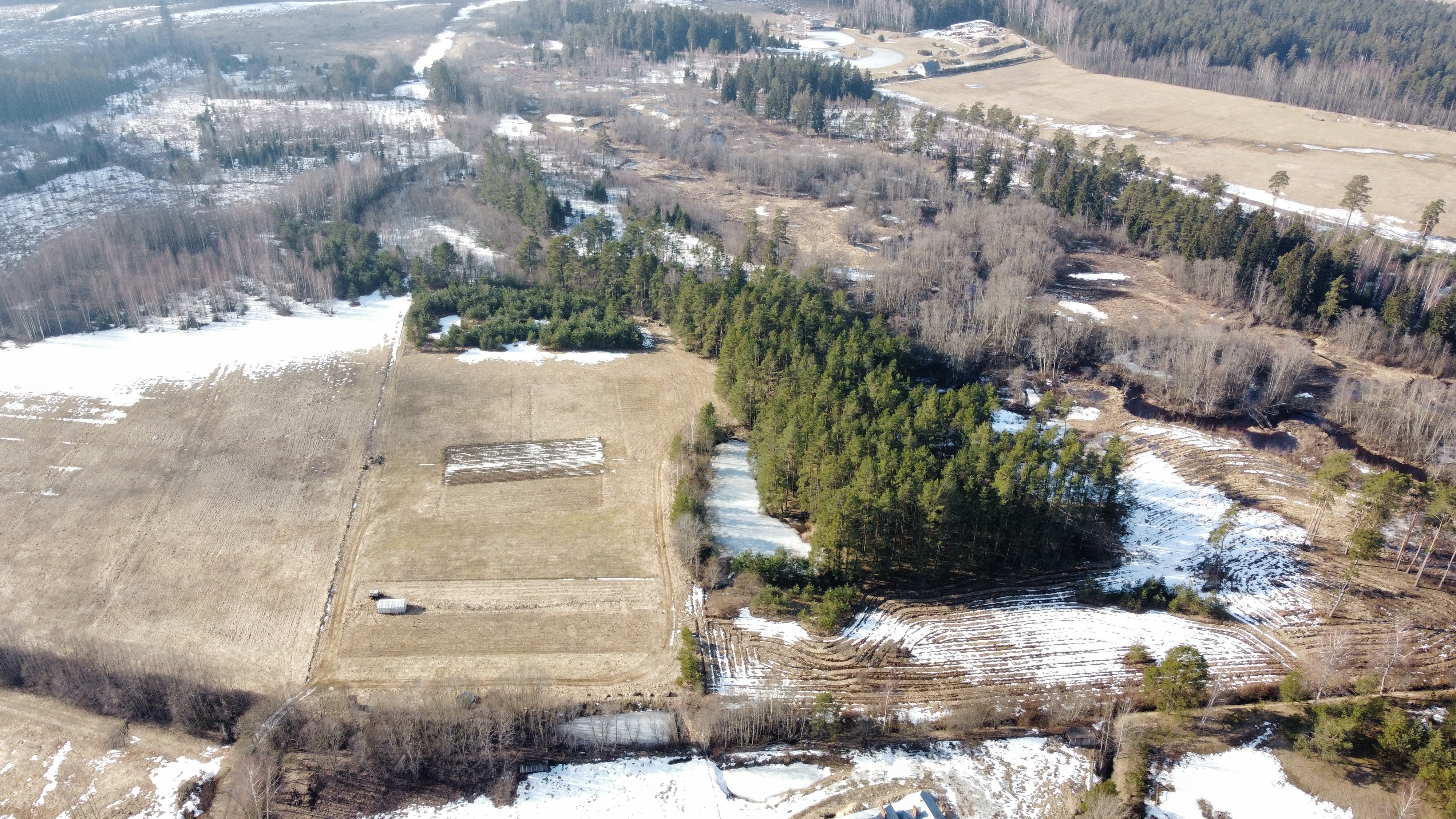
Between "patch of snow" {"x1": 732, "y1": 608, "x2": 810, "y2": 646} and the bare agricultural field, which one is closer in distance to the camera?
"patch of snow" {"x1": 732, "y1": 608, "x2": 810, "y2": 646}

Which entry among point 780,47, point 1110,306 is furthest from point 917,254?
point 780,47

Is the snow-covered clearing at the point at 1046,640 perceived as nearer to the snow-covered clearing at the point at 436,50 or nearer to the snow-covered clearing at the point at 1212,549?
the snow-covered clearing at the point at 1212,549

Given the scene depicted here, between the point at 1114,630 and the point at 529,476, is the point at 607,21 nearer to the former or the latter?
the point at 529,476

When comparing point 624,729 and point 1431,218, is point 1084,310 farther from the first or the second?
point 624,729

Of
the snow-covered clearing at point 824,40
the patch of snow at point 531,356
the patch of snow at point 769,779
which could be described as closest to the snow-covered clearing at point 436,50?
the snow-covered clearing at point 824,40

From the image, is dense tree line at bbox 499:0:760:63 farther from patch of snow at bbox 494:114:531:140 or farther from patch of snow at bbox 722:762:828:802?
patch of snow at bbox 722:762:828:802

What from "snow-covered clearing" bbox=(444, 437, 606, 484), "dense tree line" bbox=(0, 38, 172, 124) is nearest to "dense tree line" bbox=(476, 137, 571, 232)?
"snow-covered clearing" bbox=(444, 437, 606, 484)
